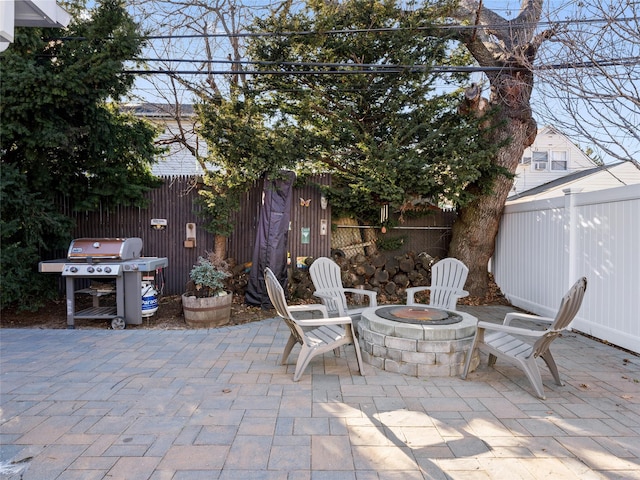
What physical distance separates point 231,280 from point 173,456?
474 cm

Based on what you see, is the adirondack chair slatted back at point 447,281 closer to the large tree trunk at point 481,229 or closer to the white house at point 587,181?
the large tree trunk at point 481,229

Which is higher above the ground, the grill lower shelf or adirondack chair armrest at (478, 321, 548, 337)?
adirondack chair armrest at (478, 321, 548, 337)

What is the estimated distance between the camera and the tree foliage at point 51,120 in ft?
15.8

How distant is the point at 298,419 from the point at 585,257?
4451mm

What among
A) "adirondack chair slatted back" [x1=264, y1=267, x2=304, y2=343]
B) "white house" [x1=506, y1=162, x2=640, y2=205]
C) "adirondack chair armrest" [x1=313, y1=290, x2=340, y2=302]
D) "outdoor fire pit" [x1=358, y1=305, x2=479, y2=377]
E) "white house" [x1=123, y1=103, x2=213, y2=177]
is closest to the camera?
"adirondack chair slatted back" [x1=264, y1=267, x2=304, y2=343]

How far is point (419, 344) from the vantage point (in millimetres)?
3535

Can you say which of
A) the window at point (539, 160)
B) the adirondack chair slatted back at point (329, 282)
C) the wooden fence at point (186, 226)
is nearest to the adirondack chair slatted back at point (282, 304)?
the adirondack chair slatted back at point (329, 282)

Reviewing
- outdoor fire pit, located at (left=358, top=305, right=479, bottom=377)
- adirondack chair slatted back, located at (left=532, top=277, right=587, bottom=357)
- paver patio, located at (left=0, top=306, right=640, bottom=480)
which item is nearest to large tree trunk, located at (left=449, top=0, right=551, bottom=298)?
paver patio, located at (left=0, top=306, right=640, bottom=480)

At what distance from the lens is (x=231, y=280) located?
22.5 ft

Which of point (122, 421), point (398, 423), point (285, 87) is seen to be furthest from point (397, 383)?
point (285, 87)

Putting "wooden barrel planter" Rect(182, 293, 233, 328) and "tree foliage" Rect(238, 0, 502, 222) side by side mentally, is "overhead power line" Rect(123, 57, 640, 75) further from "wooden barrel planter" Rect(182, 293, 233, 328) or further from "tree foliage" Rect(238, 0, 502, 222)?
"wooden barrel planter" Rect(182, 293, 233, 328)

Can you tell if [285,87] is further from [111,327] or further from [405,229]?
[111,327]

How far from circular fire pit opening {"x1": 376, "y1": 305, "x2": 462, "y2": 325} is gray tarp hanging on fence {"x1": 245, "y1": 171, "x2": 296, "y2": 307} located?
8.10 ft

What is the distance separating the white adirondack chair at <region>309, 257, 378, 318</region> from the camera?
14.8 feet
